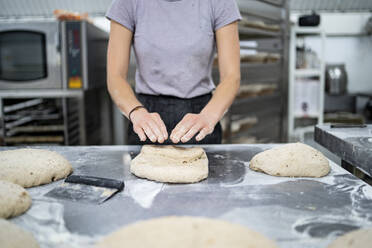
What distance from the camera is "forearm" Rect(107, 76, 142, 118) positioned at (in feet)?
5.04

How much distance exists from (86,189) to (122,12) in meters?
0.96

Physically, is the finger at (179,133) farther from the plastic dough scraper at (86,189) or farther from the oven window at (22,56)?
the oven window at (22,56)

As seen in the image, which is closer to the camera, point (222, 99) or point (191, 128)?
point (191, 128)

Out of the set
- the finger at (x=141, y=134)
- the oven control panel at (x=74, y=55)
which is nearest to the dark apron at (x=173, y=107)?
the finger at (x=141, y=134)

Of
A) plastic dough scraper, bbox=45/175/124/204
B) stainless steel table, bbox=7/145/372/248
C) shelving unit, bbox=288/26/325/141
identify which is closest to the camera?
stainless steel table, bbox=7/145/372/248

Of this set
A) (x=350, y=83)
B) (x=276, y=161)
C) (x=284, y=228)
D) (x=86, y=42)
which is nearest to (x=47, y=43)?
(x=86, y=42)

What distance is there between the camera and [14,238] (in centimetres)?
74

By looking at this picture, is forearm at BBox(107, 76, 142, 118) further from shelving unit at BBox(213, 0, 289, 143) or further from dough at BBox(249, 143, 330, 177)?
shelving unit at BBox(213, 0, 289, 143)

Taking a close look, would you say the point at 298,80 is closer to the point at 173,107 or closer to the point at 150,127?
the point at 173,107

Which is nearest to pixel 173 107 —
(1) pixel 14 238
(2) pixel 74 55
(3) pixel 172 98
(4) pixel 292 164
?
(3) pixel 172 98

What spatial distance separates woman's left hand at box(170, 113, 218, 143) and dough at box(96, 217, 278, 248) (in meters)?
0.51

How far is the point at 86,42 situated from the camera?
2744mm

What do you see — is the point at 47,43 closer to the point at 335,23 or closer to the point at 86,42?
the point at 86,42

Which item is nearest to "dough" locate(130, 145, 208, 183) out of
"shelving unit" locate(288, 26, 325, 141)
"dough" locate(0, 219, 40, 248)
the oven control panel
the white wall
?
"dough" locate(0, 219, 40, 248)
